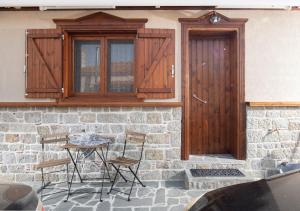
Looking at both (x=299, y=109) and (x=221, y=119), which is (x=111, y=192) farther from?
(x=299, y=109)

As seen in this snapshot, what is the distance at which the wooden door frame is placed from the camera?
5230 mm

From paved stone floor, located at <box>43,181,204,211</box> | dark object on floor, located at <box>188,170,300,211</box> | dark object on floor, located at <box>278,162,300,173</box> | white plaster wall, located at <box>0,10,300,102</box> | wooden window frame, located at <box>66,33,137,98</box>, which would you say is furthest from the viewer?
wooden window frame, located at <box>66,33,137,98</box>

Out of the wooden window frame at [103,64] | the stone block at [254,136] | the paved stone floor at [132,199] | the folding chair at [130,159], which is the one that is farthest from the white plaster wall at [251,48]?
the paved stone floor at [132,199]

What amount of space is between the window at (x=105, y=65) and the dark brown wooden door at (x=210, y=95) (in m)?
1.38

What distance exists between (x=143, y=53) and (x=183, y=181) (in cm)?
265

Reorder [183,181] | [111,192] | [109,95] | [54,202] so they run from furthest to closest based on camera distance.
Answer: [109,95]
[183,181]
[111,192]
[54,202]

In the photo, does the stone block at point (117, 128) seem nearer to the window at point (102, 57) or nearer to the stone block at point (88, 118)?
the stone block at point (88, 118)

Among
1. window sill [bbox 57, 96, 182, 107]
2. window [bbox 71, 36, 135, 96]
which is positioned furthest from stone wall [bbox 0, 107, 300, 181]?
window [bbox 71, 36, 135, 96]

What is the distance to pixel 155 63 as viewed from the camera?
517 centimetres

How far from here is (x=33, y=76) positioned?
17.1 ft

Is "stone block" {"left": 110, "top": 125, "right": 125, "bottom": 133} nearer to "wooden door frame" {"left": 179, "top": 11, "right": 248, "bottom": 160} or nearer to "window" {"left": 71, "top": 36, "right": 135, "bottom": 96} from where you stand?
"window" {"left": 71, "top": 36, "right": 135, "bottom": 96}

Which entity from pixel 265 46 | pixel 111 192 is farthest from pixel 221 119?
pixel 111 192

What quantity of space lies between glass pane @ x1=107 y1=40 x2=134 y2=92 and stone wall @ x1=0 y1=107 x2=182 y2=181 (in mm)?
577

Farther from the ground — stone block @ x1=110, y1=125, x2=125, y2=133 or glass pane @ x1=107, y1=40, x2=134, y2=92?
glass pane @ x1=107, y1=40, x2=134, y2=92
